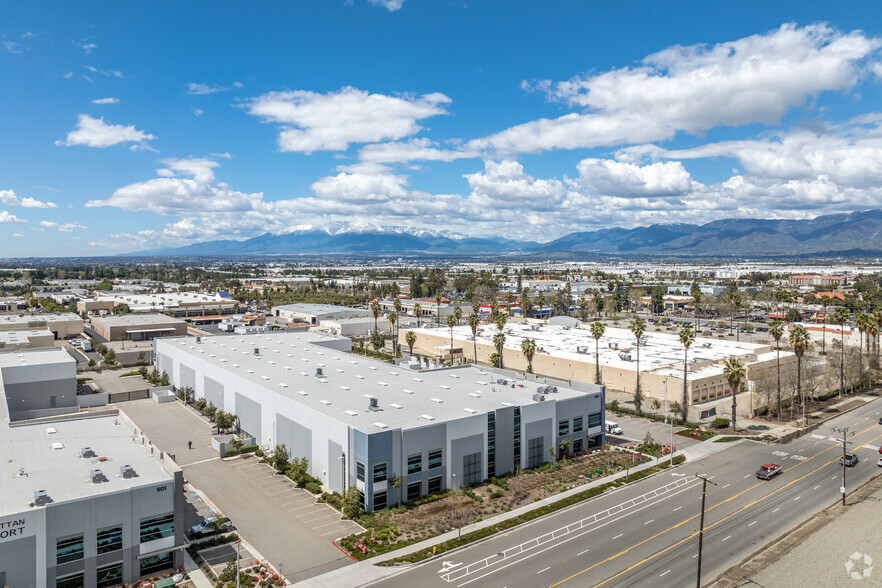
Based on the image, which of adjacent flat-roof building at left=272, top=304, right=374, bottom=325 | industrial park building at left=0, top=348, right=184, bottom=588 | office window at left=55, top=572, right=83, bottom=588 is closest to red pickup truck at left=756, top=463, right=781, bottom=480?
industrial park building at left=0, top=348, right=184, bottom=588

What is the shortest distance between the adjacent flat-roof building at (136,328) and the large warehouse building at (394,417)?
185ft

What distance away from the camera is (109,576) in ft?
102

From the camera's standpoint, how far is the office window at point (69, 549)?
29.7 metres

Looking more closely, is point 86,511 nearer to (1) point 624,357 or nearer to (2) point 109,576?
(2) point 109,576

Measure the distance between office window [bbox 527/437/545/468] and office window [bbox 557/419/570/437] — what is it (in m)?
2.17

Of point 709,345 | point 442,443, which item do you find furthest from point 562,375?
point 442,443

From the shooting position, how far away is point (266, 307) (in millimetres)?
179500

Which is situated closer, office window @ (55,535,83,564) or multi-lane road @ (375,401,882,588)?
office window @ (55,535,83,564)

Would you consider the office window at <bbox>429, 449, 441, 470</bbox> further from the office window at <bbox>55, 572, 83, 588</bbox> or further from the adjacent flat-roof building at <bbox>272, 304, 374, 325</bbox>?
the adjacent flat-roof building at <bbox>272, 304, 374, 325</bbox>

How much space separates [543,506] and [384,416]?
14.0m

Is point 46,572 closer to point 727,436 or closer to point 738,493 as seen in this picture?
point 738,493

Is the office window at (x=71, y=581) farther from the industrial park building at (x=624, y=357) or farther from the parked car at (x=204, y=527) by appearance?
the industrial park building at (x=624, y=357)

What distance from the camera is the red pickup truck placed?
155ft

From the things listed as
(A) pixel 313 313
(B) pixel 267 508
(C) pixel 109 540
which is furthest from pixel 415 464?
(A) pixel 313 313
